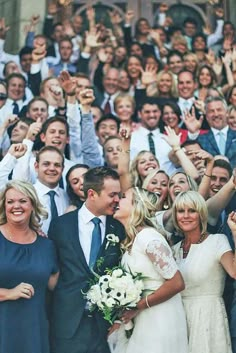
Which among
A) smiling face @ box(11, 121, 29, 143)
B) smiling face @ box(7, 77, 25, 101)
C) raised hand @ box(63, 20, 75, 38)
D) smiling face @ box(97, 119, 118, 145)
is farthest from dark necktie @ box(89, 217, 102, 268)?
raised hand @ box(63, 20, 75, 38)

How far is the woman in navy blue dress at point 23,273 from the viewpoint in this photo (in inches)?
189

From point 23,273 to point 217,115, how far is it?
441 centimetres

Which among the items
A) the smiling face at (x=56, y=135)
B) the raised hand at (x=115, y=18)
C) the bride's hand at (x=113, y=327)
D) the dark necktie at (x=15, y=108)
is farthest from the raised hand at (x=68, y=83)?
the raised hand at (x=115, y=18)

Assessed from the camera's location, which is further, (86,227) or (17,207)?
(86,227)

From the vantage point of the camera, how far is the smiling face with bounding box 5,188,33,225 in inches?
199

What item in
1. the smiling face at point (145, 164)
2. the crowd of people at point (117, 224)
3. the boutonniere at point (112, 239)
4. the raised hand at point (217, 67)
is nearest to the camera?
the crowd of people at point (117, 224)

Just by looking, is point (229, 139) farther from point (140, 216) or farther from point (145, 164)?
point (140, 216)

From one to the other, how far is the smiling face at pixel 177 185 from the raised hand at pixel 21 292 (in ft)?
5.89

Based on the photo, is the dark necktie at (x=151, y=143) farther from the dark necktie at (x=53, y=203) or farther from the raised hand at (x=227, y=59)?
the raised hand at (x=227, y=59)

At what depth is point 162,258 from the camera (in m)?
4.78

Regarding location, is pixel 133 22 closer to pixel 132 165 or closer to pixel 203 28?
pixel 203 28

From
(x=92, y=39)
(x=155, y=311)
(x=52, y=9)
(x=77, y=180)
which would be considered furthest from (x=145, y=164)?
(x=52, y=9)

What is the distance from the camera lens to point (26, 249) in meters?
5.00

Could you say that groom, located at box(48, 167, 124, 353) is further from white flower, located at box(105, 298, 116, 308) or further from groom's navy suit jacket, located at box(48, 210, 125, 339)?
white flower, located at box(105, 298, 116, 308)
